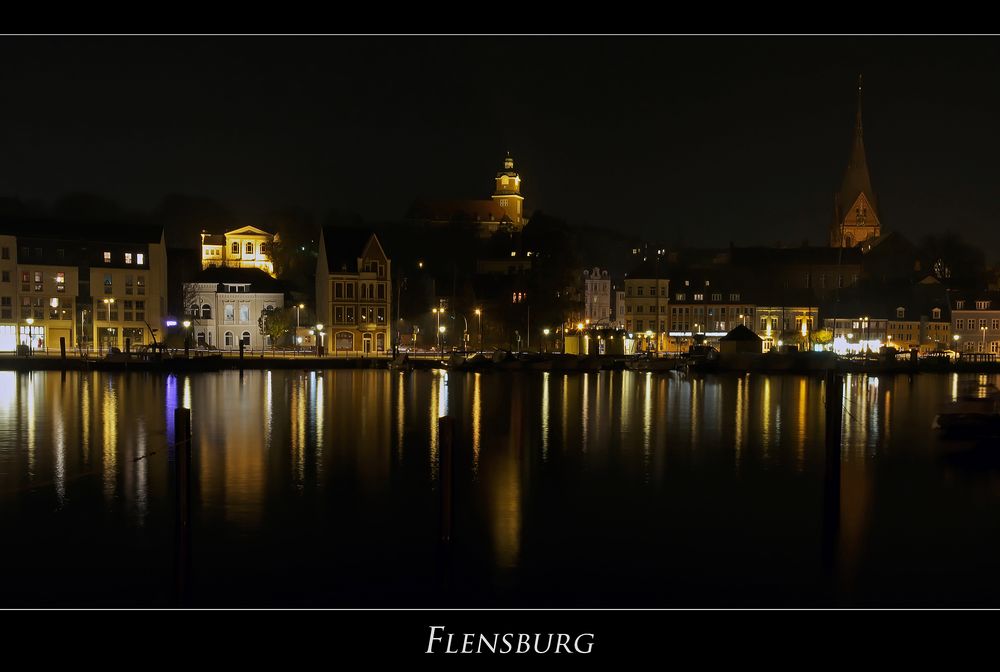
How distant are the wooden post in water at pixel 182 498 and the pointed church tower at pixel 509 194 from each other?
143828 mm

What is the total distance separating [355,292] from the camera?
2724 inches

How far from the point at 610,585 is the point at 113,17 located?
423 inches

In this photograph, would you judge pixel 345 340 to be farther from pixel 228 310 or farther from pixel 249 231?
pixel 249 231

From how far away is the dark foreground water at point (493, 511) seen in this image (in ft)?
45.4

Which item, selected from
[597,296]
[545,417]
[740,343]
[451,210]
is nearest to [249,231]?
[597,296]

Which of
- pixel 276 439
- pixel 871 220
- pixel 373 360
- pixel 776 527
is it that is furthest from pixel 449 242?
pixel 776 527

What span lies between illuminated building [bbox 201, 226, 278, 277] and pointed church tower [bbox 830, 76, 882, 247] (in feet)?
307

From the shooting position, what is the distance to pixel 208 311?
71.2 m

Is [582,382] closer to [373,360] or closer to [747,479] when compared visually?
[373,360]

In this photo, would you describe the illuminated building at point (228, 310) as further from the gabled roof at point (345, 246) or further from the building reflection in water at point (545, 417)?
the building reflection in water at point (545, 417)

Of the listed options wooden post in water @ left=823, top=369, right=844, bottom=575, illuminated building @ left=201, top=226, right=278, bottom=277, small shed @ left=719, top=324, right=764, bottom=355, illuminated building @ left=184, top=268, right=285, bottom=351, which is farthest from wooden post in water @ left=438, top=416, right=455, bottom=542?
illuminated building @ left=201, top=226, right=278, bottom=277

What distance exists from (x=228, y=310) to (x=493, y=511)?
5767cm

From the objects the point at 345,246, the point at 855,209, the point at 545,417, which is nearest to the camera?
the point at 545,417

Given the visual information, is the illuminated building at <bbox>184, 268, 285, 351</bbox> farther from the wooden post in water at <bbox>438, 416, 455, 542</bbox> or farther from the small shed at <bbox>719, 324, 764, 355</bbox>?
the wooden post in water at <bbox>438, 416, 455, 542</bbox>
